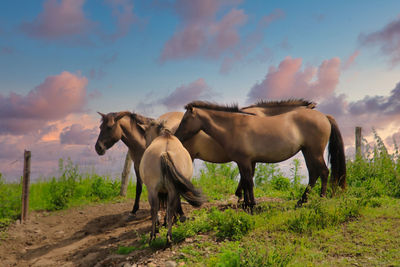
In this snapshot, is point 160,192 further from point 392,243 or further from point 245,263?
point 392,243

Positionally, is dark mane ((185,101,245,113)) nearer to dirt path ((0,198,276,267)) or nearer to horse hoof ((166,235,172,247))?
dirt path ((0,198,276,267))

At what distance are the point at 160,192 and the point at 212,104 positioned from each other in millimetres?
2487

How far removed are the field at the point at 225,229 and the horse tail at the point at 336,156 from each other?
42 centimetres

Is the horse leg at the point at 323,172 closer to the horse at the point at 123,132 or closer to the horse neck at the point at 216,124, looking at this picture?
the horse neck at the point at 216,124

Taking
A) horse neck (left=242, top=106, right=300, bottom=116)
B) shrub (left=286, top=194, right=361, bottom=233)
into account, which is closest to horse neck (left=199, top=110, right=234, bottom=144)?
horse neck (left=242, top=106, right=300, bottom=116)

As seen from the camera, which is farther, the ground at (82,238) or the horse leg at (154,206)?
the ground at (82,238)

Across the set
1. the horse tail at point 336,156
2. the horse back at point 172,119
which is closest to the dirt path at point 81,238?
the horse back at point 172,119

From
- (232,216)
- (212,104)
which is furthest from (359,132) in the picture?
(232,216)

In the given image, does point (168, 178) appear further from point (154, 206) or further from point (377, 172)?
point (377, 172)

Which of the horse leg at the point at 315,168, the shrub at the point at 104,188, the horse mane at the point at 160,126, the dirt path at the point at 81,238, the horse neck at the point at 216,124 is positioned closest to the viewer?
the dirt path at the point at 81,238

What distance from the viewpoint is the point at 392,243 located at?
532cm

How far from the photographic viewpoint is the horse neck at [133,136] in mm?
7984

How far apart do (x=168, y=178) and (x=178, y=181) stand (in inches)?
6.3

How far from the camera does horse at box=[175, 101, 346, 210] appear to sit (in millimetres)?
6949
